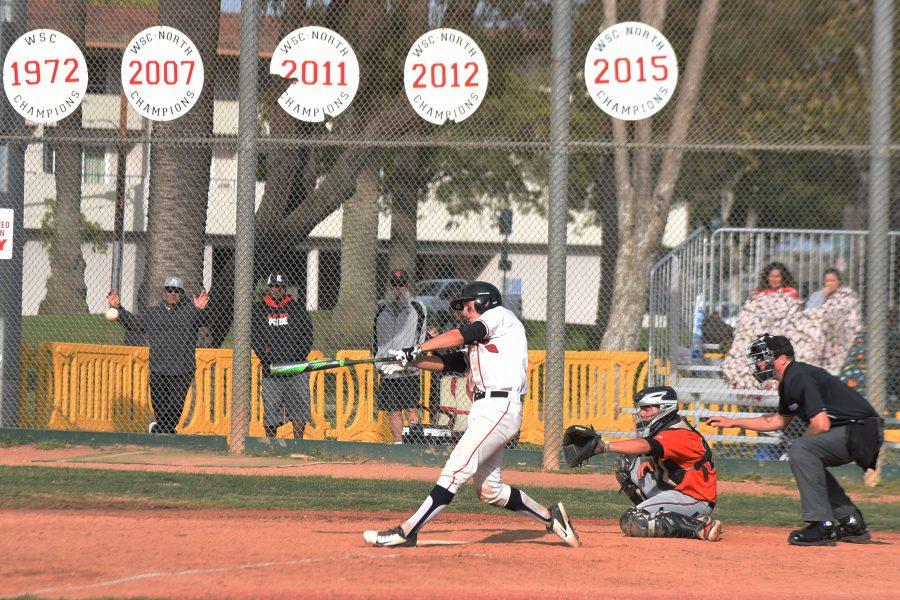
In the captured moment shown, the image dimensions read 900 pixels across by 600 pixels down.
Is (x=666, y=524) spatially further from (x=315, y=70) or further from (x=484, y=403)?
(x=315, y=70)

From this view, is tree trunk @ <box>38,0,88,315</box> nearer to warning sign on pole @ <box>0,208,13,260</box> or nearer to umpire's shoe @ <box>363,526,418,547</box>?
warning sign on pole @ <box>0,208,13,260</box>

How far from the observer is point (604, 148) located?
1135cm

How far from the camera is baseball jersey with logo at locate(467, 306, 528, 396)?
742cm

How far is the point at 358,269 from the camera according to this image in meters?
18.9

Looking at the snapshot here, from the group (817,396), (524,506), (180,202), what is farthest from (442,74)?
(180,202)

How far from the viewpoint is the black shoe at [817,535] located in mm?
8125

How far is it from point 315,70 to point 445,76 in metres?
1.38

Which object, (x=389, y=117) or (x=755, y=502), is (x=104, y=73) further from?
(x=755, y=502)

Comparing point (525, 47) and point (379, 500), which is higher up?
point (525, 47)

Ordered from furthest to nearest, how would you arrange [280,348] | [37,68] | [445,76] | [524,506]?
[37,68]
[280,348]
[445,76]
[524,506]

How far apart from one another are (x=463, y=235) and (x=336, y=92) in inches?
490

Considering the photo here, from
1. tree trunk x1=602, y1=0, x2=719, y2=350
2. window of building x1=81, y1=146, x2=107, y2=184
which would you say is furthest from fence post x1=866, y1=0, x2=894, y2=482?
window of building x1=81, y1=146, x2=107, y2=184

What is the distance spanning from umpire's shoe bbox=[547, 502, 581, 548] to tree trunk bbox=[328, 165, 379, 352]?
8.42 meters

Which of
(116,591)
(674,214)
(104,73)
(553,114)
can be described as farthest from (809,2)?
(674,214)
